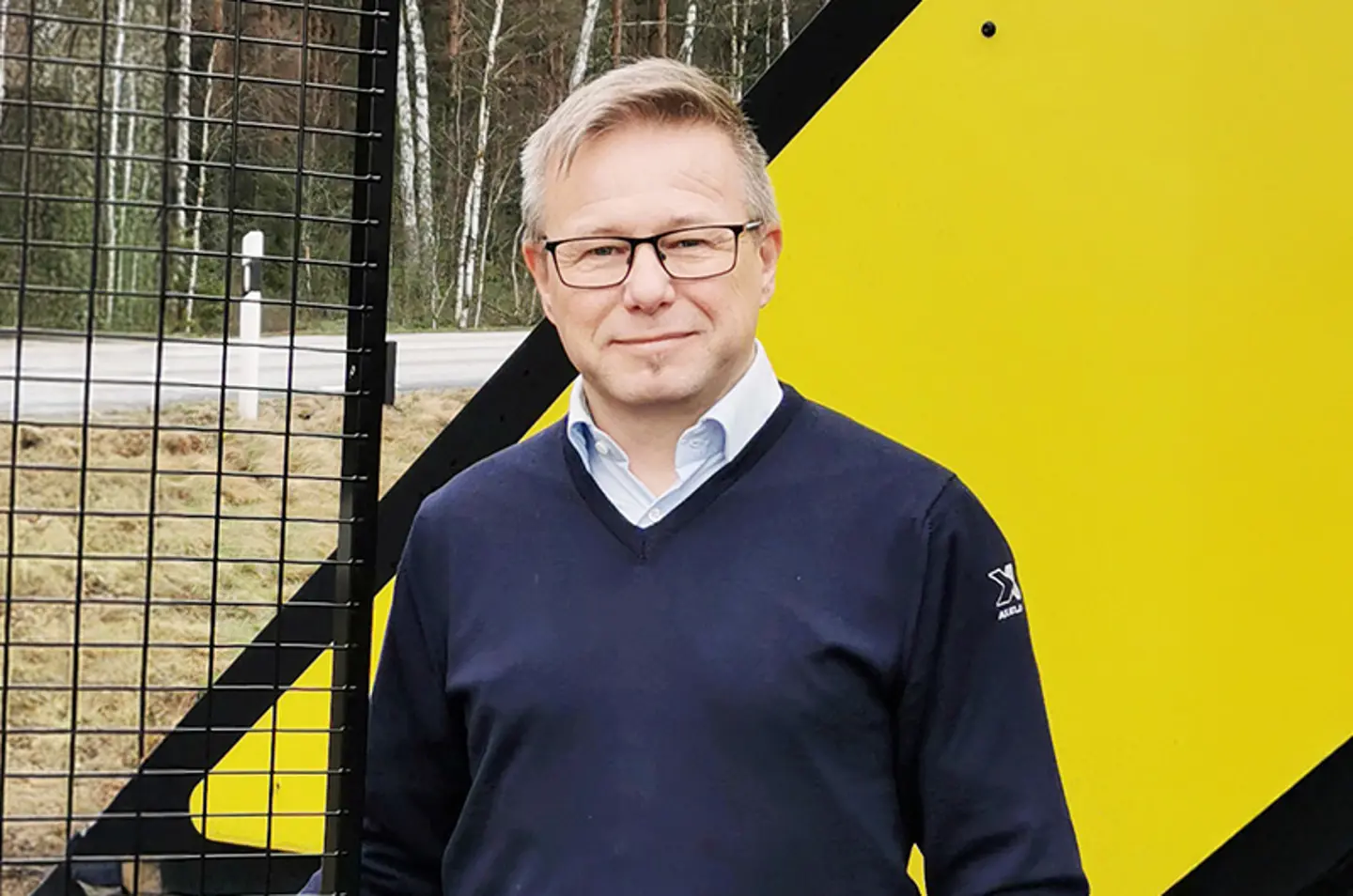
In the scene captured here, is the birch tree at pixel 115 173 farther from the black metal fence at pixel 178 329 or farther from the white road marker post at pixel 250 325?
the white road marker post at pixel 250 325

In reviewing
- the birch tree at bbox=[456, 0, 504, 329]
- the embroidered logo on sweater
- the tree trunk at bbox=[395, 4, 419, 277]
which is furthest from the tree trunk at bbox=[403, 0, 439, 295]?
the embroidered logo on sweater

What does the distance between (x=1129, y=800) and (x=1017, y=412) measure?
0.50 meters

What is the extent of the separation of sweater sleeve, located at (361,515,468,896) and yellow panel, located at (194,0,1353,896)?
638 mm

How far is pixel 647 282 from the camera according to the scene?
1339 millimetres

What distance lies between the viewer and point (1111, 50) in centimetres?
181

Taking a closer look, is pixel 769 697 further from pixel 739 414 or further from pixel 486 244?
pixel 486 244

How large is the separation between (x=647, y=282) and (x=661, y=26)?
29.8ft

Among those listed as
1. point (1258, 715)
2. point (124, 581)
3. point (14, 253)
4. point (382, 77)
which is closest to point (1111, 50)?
point (1258, 715)

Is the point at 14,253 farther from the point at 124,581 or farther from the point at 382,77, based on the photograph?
the point at 124,581

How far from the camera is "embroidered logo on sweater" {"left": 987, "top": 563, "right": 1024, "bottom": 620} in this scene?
1327 mm

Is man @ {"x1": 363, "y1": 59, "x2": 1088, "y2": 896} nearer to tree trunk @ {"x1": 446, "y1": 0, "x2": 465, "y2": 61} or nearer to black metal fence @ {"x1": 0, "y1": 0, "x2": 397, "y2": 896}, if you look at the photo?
black metal fence @ {"x1": 0, "y1": 0, "x2": 397, "y2": 896}

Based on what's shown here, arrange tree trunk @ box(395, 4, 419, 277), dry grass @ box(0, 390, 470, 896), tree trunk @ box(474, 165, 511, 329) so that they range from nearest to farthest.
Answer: dry grass @ box(0, 390, 470, 896)
tree trunk @ box(395, 4, 419, 277)
tree trunk @ box(474, 165, 511, 329)

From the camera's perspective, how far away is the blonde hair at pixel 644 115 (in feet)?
4.56

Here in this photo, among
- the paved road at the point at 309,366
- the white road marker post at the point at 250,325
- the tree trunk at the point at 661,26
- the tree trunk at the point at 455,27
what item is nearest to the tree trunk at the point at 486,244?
the paved road at the point at 309,366
